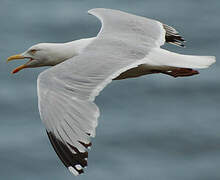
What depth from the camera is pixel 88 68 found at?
6543 mm

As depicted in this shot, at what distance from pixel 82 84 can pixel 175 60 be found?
0.95 meters

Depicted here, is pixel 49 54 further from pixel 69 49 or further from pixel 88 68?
pixel 88 68

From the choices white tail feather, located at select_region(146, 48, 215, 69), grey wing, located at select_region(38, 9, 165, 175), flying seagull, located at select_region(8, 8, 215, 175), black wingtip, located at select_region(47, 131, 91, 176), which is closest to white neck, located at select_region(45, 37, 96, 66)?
flying seagull, located at select_region(8, 8, 215, 175)

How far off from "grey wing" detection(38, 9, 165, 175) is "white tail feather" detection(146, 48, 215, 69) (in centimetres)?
7

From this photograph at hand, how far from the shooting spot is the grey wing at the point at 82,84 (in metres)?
5.99

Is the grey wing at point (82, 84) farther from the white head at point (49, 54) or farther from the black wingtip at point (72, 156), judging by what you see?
the white head at point (49, 54)

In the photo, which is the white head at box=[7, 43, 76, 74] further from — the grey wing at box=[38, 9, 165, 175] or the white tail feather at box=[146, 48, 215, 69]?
the white tail feather at box=[146, 48, 215, 69]

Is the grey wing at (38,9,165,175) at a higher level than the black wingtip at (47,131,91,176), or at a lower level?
higher

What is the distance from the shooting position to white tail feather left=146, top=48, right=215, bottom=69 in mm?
6906

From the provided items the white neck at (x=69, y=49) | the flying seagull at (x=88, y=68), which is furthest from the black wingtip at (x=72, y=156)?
the white neck at (x=69, y=49)

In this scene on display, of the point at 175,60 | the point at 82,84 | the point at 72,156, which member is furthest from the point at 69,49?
the point at 72,156

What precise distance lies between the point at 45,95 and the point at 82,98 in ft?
0.88

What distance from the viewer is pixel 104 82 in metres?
6.37

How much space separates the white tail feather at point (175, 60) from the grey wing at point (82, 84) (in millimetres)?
67
